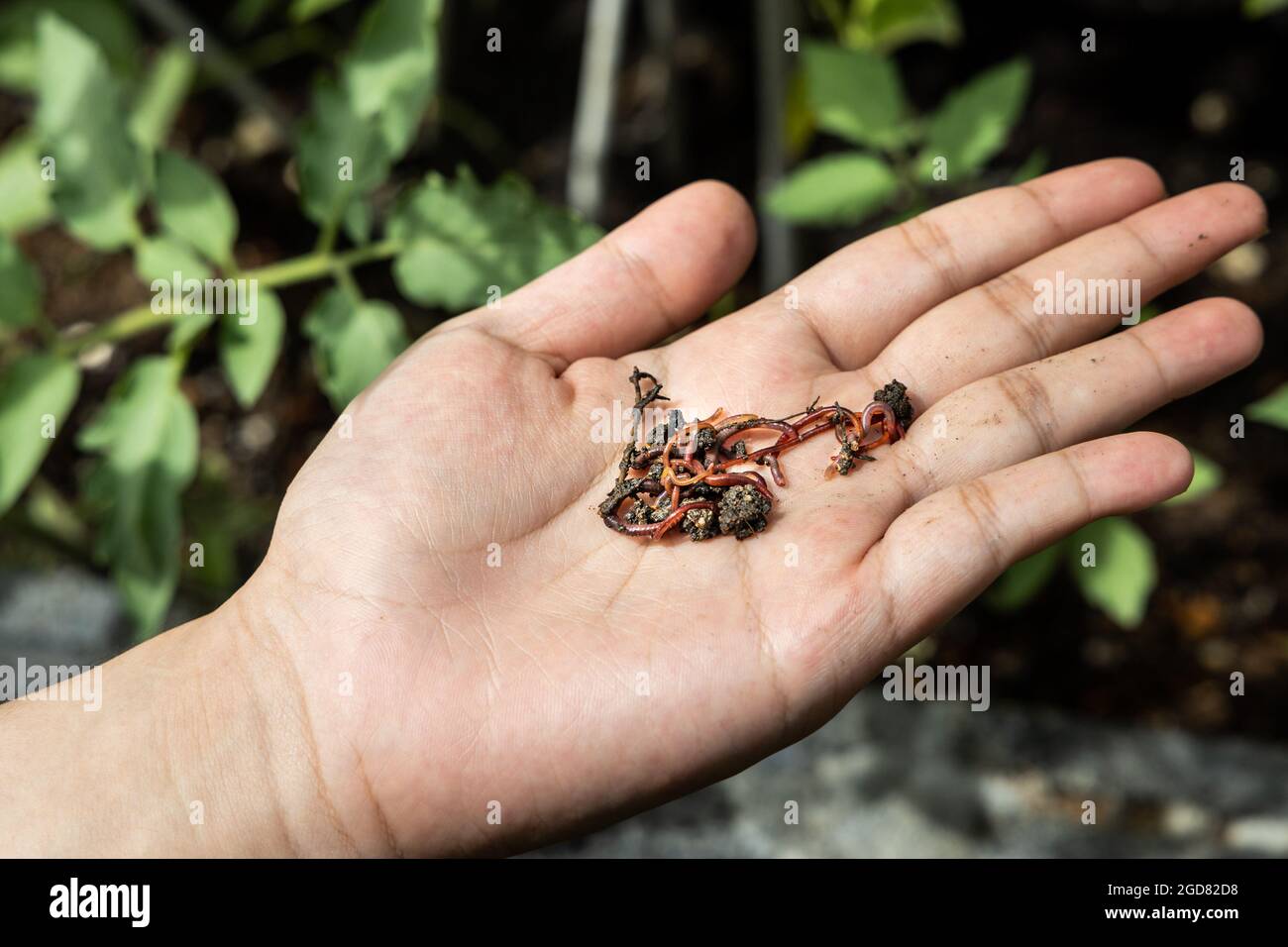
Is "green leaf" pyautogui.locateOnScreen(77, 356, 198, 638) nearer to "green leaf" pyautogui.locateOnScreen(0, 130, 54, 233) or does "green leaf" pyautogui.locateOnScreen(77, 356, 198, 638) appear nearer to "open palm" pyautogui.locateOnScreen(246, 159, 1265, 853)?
"open palm" pyautogui.locateOnScreen(246, 159, 1265, 853)

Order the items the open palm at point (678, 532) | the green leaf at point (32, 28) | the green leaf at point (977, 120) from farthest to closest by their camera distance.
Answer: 1. the green leaf at point (32, 28)
2. the green leaf at point (977, 120)
3. the open palm at point (678, 532)

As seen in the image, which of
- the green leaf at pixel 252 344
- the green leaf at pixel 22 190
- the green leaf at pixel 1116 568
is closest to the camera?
the green leaf at pixel 252 344

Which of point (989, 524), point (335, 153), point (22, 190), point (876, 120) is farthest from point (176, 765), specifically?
point (876, 120)

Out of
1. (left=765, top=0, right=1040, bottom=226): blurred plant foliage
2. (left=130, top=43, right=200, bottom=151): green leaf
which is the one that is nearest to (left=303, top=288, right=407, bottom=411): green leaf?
(left=765, top=0, right=1040, bottom=226): blurred plant foliage

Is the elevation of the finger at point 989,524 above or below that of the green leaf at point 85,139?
below

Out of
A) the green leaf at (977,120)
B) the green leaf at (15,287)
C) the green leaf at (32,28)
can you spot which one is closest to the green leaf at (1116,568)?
the green leaf at (977,120)

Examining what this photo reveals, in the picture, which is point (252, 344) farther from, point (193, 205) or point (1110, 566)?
point (1110, 566)

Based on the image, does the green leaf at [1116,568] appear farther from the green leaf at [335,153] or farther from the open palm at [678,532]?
the green leaf at [335,153]
